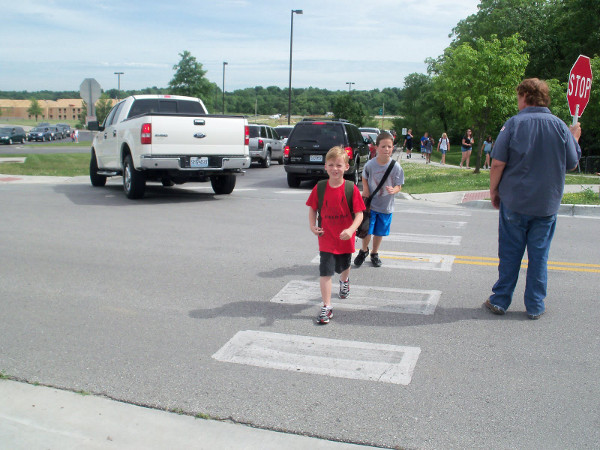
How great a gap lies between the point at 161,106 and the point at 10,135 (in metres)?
43.4

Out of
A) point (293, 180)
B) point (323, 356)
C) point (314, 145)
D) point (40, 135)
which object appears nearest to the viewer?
point (323, 356)

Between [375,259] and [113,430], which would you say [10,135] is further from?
[113,430]

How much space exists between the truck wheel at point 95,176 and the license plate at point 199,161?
451cm

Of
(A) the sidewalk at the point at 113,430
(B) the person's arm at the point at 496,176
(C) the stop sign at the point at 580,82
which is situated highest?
(C) the stop sign at the point at 580,82

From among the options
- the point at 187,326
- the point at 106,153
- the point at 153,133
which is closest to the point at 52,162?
the point at 106,153

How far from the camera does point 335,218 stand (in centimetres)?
511

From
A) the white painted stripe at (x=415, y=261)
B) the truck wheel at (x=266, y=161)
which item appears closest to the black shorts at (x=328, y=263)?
the white painted stripe at (x=415, y=261)

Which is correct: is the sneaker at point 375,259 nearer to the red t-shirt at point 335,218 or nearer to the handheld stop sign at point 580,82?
the red t-shirt at point 335,218

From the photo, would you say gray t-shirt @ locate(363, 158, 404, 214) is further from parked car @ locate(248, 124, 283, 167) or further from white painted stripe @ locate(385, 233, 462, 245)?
parked car @ locate(248, 124, 283, 167)

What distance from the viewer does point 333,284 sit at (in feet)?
20.7

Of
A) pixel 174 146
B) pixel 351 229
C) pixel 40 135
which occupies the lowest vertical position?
pixel 40 135

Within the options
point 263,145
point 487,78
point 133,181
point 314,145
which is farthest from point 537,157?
point 263,145

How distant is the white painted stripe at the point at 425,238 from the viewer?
866cm

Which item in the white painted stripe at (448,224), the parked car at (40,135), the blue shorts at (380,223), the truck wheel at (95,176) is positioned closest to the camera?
the blue shorts at (380,223)
